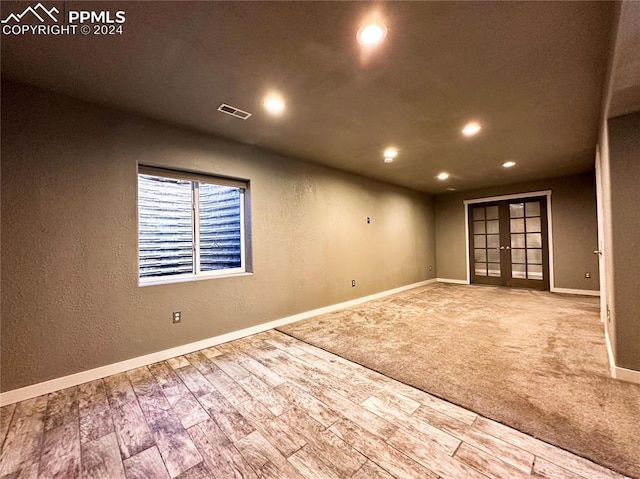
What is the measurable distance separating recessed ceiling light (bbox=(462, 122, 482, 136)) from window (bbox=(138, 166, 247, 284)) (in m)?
2.79

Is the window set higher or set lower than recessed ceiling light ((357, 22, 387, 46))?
lower

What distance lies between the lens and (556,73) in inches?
78.7

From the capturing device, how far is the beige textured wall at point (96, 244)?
2000 millimetres

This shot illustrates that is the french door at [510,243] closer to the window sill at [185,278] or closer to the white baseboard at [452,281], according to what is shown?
the white baseboard at [452,281]

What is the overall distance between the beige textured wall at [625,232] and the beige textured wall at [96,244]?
131 inches

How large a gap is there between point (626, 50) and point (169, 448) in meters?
3.41

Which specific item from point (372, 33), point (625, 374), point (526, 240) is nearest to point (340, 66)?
point (372, 33)

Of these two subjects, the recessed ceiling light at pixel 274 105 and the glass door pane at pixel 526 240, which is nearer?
the recessed ceiling light at pixel 274 105

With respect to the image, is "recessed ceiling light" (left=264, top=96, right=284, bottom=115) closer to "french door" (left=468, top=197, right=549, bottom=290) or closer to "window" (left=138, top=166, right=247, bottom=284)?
"window" (left=138, top=166, right=247, bottom=284)

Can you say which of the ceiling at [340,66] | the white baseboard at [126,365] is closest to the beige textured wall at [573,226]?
the ceiling at [340,66]

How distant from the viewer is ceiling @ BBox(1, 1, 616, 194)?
147 centimetres

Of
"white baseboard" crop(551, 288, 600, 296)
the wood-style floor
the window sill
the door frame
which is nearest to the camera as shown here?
the wood-style floor

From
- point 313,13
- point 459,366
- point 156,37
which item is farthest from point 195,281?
point 459,366

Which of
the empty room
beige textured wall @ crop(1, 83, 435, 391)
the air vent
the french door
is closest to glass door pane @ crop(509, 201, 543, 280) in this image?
the french door
